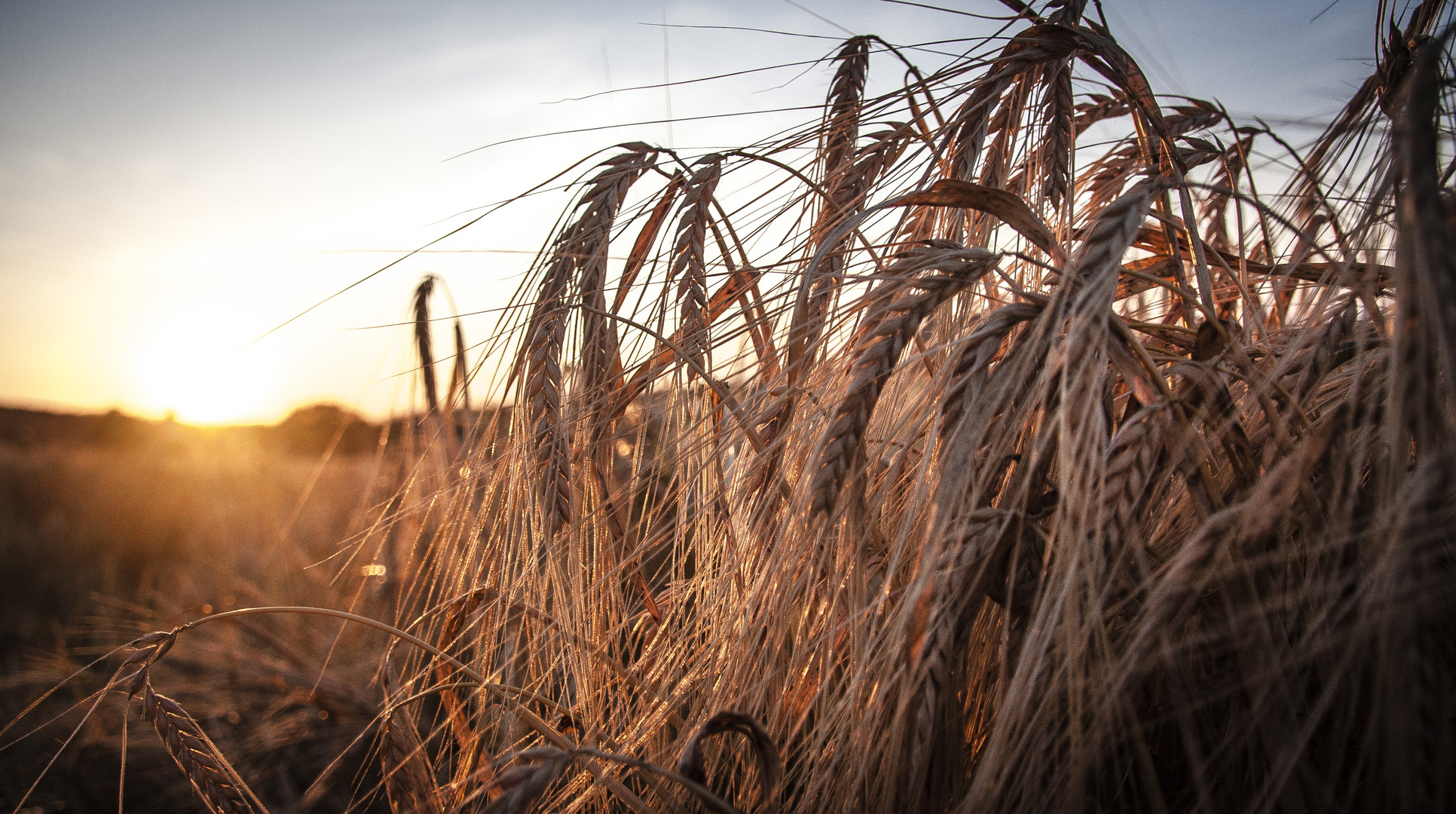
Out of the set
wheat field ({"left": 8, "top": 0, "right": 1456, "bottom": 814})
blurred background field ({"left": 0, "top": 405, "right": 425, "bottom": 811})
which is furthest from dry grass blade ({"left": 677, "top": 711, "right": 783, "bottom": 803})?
blurred background field ({"left": 0, "top": 405, "right": 425, "bottom": 811})

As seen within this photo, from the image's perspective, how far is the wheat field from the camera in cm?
52

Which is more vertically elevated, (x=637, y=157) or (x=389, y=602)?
(x=637, y=157)

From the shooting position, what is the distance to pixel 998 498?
863 mm

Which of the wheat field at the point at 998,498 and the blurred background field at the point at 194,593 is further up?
the wheat field at the point at 998,498

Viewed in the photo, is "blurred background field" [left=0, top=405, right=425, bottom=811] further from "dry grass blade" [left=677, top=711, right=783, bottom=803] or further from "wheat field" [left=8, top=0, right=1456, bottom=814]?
"dry grass blade" [left=677, top=711, right=783, bottom=803]

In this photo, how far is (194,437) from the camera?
1205cm

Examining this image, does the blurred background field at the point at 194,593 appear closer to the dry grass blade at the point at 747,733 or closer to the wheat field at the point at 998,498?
the wheat field at the point at 998,498

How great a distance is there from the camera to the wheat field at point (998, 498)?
52 cm

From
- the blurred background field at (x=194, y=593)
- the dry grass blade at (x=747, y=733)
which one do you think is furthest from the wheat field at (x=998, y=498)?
the blurred background field at (x=194, y=593)

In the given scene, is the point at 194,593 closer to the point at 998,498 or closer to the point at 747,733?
the point at 747,733

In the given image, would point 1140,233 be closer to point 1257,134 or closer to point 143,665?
point 1257,134

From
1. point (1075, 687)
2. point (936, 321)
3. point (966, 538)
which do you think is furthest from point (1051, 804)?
point (936, 321)

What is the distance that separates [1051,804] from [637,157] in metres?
1.09

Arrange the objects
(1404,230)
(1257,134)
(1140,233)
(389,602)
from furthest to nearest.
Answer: (389,602) < (1257,134) < (1140,233) < (1404,230)
